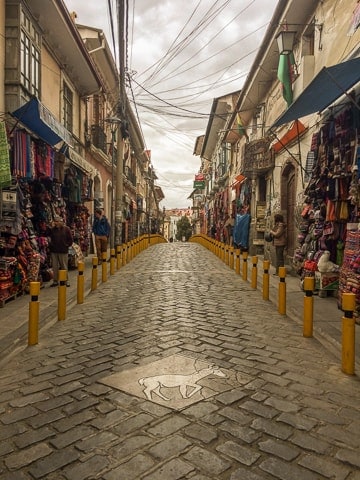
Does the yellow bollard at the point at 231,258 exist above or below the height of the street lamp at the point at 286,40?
below

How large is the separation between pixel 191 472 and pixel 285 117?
22.9 ft

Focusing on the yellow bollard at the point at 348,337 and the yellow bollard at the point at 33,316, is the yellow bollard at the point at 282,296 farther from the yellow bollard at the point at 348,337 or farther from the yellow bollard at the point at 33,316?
the yellow bollard at the point at 33,316

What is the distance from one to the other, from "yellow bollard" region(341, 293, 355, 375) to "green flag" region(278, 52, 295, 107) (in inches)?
358

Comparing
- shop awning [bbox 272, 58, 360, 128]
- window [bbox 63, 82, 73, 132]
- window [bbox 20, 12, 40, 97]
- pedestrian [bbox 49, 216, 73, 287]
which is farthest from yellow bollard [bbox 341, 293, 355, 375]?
window [bbox 63, 82, 73, 132]

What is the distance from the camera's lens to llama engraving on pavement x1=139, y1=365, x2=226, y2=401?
3657 millimetres

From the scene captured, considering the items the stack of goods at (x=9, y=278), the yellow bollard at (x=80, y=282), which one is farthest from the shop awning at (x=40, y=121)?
the yellow bollard at (x=80, y=282)

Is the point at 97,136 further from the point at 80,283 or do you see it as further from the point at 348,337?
the point at 348,337

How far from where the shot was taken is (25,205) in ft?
28.0

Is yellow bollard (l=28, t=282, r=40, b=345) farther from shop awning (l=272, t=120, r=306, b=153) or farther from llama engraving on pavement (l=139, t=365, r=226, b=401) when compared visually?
shop awning (l=272, t=120, r=306, b=153)

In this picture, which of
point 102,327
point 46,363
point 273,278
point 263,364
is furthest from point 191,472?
point 273,278

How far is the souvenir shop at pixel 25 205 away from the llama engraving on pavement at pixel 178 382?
448cm

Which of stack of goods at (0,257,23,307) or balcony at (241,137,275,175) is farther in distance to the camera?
balcony at (241,137,275,175)

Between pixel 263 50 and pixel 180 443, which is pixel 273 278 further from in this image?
pixel 180 443

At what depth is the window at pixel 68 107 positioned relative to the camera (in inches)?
541
